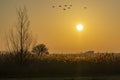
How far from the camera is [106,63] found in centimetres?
3847

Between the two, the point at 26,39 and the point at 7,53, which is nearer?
the point at 26,39

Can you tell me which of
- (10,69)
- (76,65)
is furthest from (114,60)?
(10,69)

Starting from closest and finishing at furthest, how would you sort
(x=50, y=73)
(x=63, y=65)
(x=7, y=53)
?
1. (x=50, y=73)
2. (x=63, y=65)
3. (x=7, y=53)

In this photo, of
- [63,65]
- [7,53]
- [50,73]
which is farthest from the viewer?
[7,53]

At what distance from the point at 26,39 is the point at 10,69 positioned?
4019mm

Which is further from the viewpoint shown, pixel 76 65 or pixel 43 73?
pixel 76 65

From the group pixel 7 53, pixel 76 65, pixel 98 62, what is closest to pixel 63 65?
pixel 76 65

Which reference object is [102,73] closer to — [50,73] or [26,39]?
[50,73]

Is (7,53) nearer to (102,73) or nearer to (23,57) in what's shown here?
(23,57)

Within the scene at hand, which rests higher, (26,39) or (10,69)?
(26,39)

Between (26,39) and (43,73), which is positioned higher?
(26,39)

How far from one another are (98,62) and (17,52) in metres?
8.09

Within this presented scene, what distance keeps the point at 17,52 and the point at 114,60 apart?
9.73m

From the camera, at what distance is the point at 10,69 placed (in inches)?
1419
